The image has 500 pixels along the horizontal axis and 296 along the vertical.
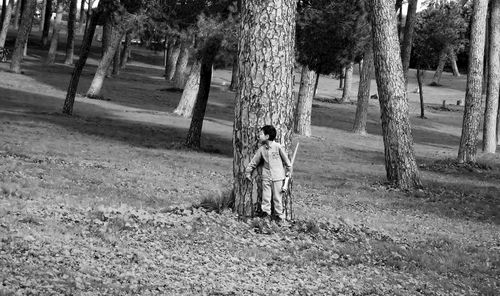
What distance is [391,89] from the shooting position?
19.8m

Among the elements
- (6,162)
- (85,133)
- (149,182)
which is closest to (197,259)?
(149,182)

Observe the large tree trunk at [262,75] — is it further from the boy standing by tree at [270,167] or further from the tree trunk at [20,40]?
the tree trunk at [20,40]

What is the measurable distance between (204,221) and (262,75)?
7.54 feet

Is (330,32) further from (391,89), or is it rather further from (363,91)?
(363,91)

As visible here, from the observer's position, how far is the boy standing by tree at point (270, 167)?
10852 millimetres

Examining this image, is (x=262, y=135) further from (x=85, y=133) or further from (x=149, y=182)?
(x=85, y=133)

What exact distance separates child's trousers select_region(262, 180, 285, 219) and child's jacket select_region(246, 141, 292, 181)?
8 cm

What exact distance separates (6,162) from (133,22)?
975 centimetres

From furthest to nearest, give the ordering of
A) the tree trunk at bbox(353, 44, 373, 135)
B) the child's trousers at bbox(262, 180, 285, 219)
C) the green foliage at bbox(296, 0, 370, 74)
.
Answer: the tree trunk at bbox(353, 44, 373, 135) < the green foliage at bbox(296, 0, 370, 74) < the child's trousers at bbox(262, 180, 285, 219)

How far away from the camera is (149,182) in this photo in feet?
57.3

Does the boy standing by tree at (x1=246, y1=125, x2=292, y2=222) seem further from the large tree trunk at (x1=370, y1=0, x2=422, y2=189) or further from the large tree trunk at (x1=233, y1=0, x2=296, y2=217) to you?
the large tree trunk at (x1=370, y1=0, x2=422, y2=189)

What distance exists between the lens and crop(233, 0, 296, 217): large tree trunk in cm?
1091

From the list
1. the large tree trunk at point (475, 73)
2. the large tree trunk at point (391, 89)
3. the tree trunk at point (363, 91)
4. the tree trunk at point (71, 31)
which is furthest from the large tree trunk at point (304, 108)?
the tree trunk at point (71, 31)

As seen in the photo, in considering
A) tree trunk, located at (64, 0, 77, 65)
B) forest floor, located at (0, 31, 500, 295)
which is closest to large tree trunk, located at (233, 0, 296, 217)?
forest floor, located at (0, 31, 500, 295)
